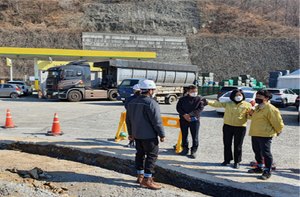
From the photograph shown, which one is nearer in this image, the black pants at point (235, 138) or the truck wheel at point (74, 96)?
the black pants at point (235, 138)

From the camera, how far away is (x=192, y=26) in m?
58.9

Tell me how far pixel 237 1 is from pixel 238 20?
13430 mm

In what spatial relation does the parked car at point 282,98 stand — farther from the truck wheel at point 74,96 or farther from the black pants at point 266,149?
the black pants at point 266,149

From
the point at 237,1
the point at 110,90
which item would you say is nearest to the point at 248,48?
the point at 237,1

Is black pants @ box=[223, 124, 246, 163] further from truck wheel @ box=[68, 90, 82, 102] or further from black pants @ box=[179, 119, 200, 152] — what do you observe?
truck wheel @ box=[68, 90, 82, 102]

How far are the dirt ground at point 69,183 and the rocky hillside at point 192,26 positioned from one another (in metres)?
43.5

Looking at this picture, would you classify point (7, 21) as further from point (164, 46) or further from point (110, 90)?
point (110, 90)

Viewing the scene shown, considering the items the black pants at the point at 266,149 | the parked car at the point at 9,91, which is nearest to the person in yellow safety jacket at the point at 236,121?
the black pants at the point at 266,149

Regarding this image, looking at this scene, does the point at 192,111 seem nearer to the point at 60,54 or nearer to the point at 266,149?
the point at 266,149

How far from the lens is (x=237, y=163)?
5598 millimetres

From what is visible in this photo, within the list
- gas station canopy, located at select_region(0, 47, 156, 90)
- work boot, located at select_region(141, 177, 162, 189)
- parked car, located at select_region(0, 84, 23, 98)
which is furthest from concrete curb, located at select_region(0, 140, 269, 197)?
gas station canopy, located at select_region(0, 47, 156, 90)

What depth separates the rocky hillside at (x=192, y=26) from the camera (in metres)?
48.2

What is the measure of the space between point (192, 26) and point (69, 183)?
5822 cm

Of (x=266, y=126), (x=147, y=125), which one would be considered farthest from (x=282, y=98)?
(x=147, y=125)
